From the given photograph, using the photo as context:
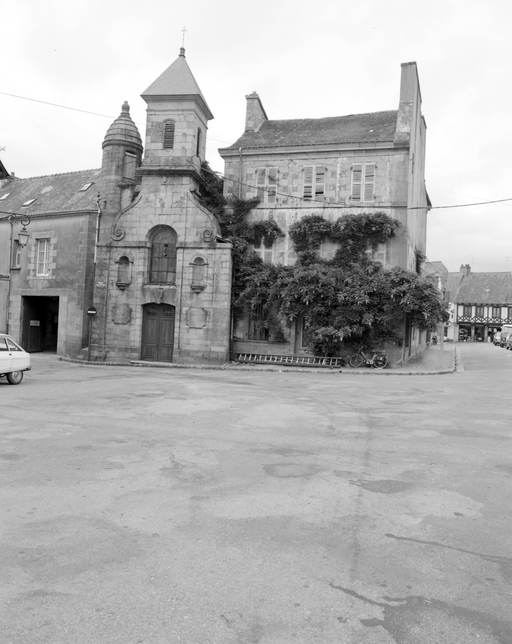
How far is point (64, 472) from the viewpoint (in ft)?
21.2

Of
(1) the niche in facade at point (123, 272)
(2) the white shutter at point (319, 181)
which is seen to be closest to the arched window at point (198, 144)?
(2) the white shutter at point (319, 181)

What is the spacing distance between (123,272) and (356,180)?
11.4 metres

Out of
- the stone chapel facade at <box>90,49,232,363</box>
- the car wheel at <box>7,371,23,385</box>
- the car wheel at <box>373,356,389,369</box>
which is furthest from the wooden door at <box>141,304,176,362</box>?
the car wheel at <box>7,371,23,385</box>

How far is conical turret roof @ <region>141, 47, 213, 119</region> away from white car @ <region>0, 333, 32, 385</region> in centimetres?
1492

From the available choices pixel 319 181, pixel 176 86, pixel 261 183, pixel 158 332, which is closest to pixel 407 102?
pixel 319 181

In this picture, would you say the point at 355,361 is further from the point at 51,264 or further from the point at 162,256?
the point at 51,264

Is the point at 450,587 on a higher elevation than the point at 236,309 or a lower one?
lower

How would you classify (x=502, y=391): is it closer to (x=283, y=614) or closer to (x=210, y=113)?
(x=283, y=614)

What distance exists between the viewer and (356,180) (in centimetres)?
2502

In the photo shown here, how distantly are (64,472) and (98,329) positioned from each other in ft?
64.8

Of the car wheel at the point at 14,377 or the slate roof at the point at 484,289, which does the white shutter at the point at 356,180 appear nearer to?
the car wheel at the point at 14,377

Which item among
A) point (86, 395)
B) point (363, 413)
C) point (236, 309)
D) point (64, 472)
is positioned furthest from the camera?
point (236, 309)

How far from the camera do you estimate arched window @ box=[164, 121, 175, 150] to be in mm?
25516

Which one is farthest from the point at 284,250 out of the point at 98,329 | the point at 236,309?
the point at 98,329
